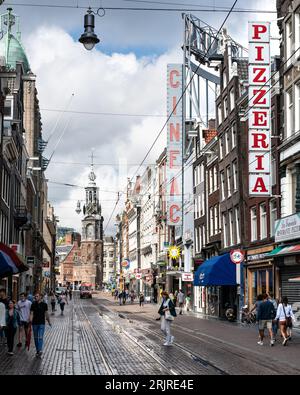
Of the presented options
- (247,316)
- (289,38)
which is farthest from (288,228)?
(289,38)

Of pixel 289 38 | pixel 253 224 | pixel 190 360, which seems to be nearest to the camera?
pixel 190 360

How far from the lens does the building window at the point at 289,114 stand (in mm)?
33469

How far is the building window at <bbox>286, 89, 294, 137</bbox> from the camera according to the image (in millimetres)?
33469

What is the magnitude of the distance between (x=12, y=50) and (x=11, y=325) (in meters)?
67.7

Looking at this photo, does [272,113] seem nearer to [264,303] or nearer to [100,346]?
[264,303]

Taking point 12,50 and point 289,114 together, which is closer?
point 289,114

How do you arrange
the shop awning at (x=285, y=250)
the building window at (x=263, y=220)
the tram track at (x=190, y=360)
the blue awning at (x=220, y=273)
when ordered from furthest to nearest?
1. the blue awning at (x=220, y=273)
2. the building window at (x=263, y=220)
3. the shop awning at (x=285, y=250)
4. the tram track at (x=190, y=360)

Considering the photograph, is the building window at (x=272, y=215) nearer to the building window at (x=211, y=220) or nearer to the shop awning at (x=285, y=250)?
the shop awning at (x=285, y=250)

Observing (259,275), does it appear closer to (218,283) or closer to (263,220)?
(218,283)

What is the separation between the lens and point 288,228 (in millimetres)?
32406

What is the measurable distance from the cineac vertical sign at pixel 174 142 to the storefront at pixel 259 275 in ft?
69.9

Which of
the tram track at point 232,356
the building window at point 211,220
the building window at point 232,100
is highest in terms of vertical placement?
the building window at point 232,100

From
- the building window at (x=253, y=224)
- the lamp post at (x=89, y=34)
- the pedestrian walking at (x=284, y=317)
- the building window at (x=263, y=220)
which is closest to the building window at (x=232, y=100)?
the building window at (x=253, y=224)

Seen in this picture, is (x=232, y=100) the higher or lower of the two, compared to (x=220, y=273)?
higher
